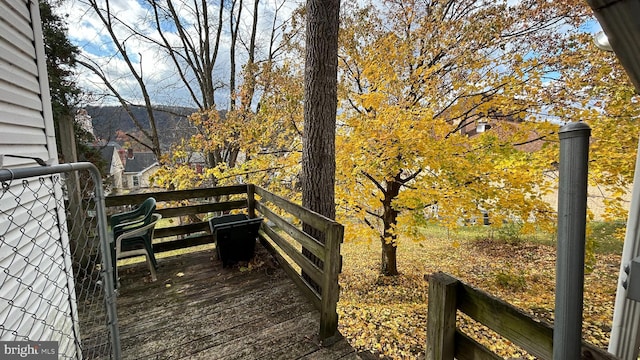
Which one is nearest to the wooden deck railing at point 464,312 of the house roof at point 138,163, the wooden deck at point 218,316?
the wooden deck at point 218,316

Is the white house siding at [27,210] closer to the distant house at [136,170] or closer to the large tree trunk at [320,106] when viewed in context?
the large tree trunk at [320,106]

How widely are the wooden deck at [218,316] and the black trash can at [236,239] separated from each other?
0.16 meters

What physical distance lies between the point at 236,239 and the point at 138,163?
25.7 meters

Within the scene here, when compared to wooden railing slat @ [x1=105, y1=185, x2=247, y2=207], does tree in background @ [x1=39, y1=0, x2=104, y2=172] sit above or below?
above

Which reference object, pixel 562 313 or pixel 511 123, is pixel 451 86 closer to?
pixel 511 123

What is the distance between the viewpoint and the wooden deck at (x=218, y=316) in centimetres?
210

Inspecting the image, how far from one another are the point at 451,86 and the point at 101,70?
33.4 feet

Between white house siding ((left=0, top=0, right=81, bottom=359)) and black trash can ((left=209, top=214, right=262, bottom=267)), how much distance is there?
1386mm

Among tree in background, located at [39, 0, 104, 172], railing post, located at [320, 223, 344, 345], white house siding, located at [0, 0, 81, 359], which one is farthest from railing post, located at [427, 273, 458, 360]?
tree in background, located at [39, 0, 104, 172]

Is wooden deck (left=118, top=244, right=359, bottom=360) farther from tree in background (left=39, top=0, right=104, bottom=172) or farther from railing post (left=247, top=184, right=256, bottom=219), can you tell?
tree in background (left=39, top=0, right=104, bottom=172)

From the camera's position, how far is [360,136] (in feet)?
16.4

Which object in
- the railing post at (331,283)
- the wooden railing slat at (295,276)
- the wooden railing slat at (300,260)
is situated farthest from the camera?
the wooden railing slat at (295,276)

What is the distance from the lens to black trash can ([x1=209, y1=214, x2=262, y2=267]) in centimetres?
321

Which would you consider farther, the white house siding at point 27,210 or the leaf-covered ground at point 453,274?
the leaf-covered ground at point 453,274
